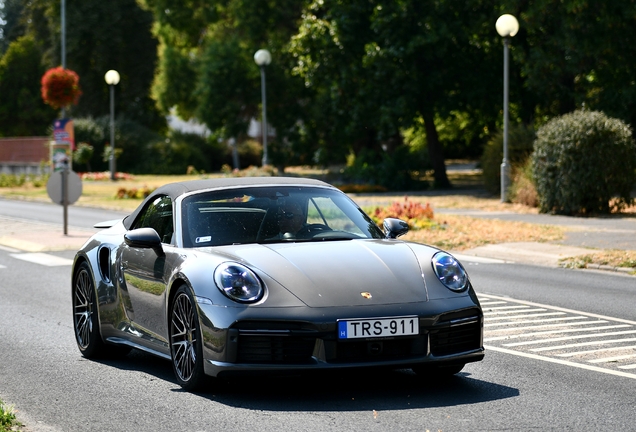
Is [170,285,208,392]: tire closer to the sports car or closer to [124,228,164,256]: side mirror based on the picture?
the sports car

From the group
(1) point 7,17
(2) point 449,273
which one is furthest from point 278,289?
(1) point 7,17

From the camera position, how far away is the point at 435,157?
39.6 metres

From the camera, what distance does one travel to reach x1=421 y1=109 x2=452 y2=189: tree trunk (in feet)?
127

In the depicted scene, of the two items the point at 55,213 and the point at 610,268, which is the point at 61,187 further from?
the point at 610,268

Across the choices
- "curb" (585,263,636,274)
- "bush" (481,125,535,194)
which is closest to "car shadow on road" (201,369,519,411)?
"curb" (585,263,636,274)

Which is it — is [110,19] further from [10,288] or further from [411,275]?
[411,275]

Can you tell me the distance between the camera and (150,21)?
76.7 meters

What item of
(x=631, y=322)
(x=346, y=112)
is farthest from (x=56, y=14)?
(x=631, y=322)

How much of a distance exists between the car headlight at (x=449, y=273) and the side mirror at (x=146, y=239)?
191 centimetres

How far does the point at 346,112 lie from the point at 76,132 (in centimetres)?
2607

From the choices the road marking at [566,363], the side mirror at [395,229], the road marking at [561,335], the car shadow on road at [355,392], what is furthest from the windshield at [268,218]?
the road marking at [561,335]

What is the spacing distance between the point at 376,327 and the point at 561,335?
362 cm

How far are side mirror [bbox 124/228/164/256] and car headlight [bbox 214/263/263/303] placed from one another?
88 cm

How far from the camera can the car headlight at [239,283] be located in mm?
6836
